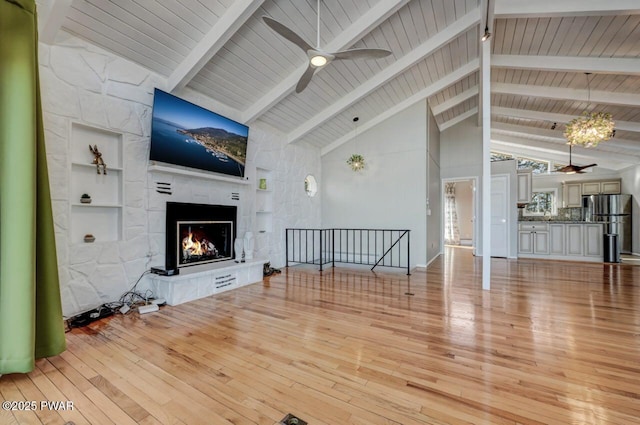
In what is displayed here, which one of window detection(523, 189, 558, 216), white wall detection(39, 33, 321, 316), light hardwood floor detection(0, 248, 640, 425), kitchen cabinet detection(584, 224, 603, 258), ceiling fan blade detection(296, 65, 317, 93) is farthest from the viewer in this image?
window detection(523, 189, 558, 216)

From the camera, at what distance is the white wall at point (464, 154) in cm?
762

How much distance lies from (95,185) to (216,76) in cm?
219

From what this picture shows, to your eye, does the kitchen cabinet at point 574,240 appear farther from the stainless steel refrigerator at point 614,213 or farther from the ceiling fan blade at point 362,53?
the ceiling fan blade at point 362,53

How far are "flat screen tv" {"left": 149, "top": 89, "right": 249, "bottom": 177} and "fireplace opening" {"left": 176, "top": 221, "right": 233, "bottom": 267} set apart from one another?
875 mm

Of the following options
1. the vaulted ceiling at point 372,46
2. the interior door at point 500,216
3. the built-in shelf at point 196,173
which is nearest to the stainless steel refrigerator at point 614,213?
the vaulted ceiling at point 372,46

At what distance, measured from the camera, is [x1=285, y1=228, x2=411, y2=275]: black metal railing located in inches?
240

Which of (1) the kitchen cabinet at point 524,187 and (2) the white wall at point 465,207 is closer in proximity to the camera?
(1) the kitchen cabinet at point 524,187

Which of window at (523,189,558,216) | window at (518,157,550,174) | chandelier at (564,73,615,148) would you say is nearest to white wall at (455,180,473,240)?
window at (518,157,550,174)

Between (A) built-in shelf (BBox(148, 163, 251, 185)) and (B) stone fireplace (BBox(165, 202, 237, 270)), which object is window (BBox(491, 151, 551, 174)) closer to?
(A) built-in shelf (BBox(148, 163, 251, 185))

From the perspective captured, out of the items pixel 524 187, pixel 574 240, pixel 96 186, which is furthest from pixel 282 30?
pixel 574 240

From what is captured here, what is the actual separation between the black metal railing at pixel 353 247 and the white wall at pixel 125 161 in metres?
2.46

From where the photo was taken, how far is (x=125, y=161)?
10.9ft

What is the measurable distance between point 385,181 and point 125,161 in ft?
16.3

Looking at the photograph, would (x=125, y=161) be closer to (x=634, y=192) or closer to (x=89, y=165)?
(x=89, y=165)
